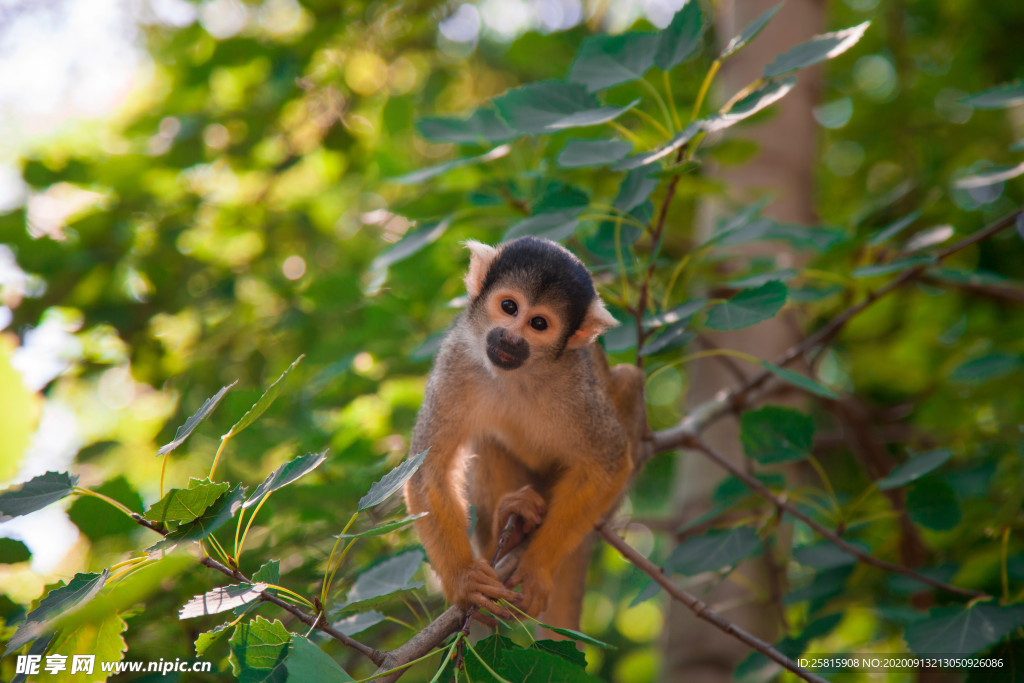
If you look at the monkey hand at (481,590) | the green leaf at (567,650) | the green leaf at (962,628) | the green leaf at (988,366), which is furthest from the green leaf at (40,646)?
the green leaf at (988,366)

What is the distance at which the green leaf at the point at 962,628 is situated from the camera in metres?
1.75

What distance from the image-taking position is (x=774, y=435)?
2.33 m

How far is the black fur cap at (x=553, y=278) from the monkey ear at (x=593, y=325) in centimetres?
2

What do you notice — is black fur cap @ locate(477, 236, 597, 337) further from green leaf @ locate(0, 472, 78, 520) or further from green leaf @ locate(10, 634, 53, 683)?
green leaf @ locate(10, 634, 53, 683)

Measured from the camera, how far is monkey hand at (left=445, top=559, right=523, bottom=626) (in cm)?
173

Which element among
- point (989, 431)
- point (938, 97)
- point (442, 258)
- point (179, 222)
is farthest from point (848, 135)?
point (179, 222)

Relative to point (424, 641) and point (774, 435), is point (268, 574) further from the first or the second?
point (774, 435)

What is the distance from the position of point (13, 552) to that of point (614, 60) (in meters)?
A: 2.08

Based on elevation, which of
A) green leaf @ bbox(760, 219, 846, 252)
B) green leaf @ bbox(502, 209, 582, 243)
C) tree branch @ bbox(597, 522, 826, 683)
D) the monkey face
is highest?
green leaf @ bbox(502, 209, 582, 243)

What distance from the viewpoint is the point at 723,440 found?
10.3 feet

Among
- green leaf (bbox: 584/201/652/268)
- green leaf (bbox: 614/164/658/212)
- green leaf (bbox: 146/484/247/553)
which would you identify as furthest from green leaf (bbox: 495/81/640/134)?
green leaf (bbox: 146/484/247/553)

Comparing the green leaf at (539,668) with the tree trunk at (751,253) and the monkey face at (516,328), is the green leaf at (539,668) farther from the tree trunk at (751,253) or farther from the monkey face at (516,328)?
the tree trunk at (751,253)

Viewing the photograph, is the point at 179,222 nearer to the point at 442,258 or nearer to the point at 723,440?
the point at 442,258

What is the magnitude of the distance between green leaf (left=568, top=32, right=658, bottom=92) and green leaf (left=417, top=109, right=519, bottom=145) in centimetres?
28
